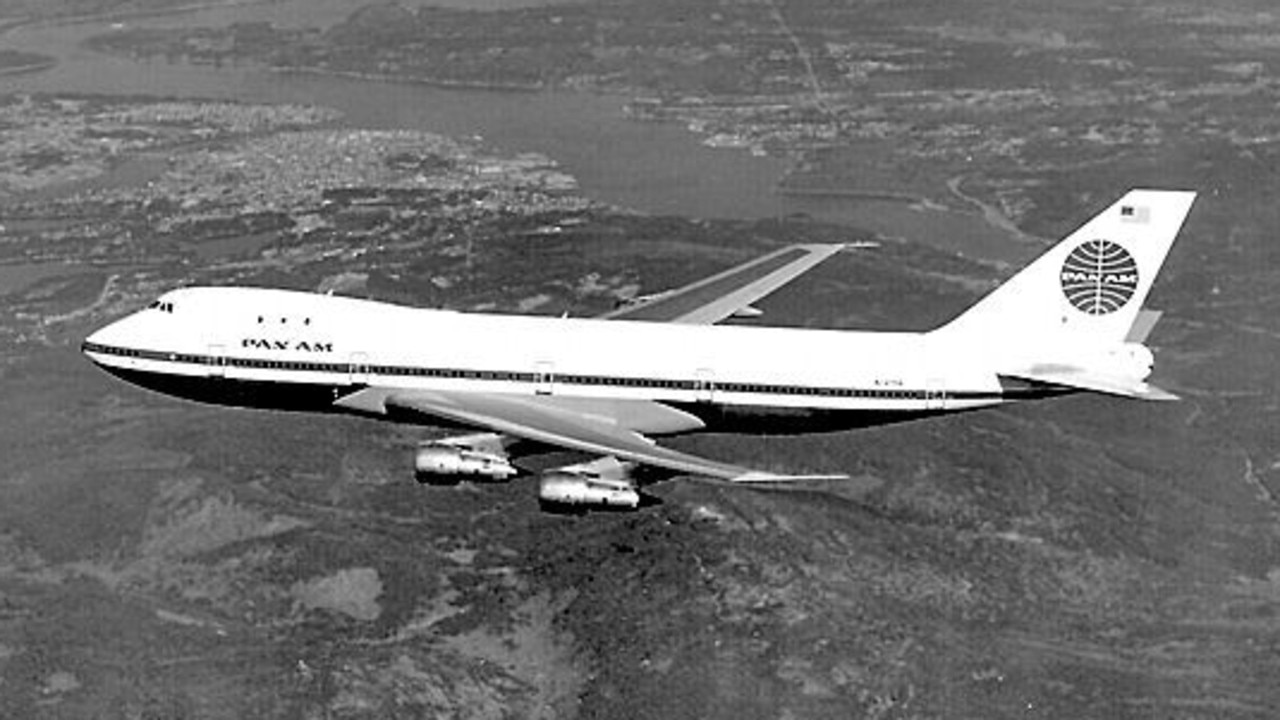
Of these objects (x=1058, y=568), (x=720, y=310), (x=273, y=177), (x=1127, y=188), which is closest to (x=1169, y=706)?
(x=1058, y=568)

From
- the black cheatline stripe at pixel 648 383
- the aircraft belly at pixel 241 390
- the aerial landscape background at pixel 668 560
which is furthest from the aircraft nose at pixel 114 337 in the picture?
the aerial landscape background at pixel 668 560

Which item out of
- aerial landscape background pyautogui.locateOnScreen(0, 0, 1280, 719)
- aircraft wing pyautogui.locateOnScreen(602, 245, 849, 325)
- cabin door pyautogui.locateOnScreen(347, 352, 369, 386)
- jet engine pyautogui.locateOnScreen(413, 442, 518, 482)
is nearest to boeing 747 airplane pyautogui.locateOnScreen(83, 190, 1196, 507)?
cabin door pyautogui.locateOnScreen(347, 352, 369, 386)

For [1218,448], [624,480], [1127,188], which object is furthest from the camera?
[1127,188]

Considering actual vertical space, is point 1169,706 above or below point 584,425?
below

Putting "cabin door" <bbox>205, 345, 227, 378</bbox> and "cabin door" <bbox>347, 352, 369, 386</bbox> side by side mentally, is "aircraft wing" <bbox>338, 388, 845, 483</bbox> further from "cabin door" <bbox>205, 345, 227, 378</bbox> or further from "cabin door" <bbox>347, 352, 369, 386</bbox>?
"cabin door" <bbox>205, 345, 227, 378</bbox>

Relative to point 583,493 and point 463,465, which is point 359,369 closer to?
point 463,465

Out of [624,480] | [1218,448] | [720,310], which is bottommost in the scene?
[1218,448]

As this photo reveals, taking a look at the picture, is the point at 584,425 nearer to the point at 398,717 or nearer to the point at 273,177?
the point at 398,717
